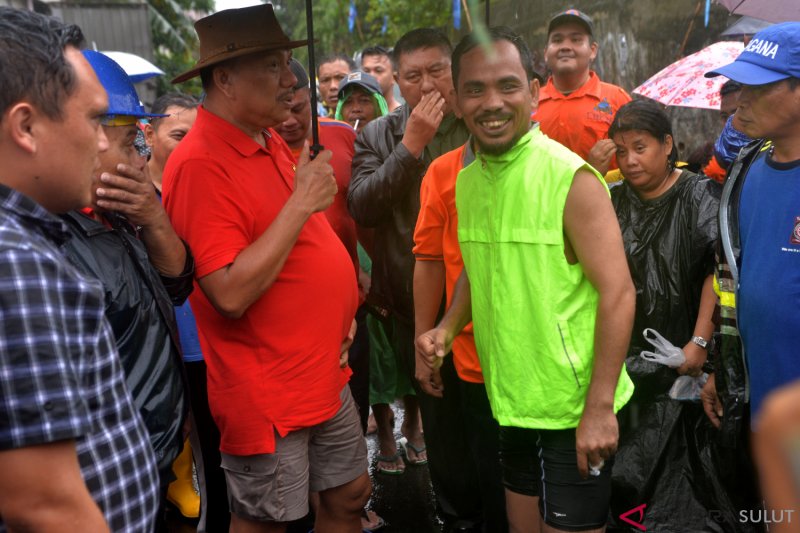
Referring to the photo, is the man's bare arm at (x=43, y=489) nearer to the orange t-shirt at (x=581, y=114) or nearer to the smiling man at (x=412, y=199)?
the smiling man at (x=412, y=199)

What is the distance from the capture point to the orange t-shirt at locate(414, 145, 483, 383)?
3.21 m

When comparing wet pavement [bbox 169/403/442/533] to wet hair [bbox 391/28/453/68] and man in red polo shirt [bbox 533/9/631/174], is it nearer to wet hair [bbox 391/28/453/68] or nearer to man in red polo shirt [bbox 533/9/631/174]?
man in red polo shirt [bbox 533/9/631/174]

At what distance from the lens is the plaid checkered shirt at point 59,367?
125 centimetres

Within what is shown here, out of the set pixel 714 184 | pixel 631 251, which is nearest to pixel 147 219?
pixel 631 251

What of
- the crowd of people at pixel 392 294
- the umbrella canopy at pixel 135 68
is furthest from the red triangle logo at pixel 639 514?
the umbrella canopy at pixel 135 68

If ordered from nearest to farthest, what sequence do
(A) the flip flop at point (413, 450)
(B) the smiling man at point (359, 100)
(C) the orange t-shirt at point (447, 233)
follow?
(C) the orange t-shirt at point (447, 233)
(A) the flip flop at point (413, 450)
(B) the smiling man at point (359, 100)

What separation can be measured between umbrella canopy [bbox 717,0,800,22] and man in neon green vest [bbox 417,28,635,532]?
155 cm

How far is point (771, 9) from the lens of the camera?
11.8 ft

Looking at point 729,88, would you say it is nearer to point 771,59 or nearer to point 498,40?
point 771,59

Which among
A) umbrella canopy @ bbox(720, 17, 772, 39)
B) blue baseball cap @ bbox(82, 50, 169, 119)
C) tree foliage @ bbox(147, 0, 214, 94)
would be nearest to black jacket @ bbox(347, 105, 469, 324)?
blue baseball cap @ bbox(82, 50, 169, 119)

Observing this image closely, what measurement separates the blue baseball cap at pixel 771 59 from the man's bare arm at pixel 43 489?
2.51 meters

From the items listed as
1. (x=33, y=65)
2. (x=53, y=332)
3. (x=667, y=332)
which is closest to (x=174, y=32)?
(x=667, y=332)

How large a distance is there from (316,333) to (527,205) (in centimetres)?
87

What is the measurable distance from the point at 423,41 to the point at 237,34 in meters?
1.34
